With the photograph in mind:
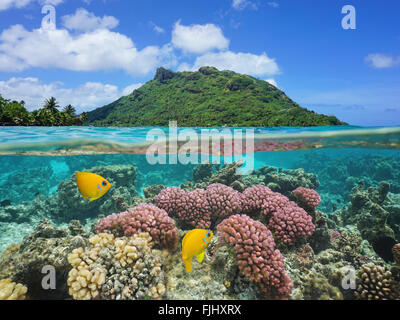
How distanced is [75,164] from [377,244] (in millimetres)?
20117

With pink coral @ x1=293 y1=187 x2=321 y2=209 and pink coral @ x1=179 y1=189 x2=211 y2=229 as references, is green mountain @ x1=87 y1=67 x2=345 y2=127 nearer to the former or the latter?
pink coral @ x1=293 y1=187 x2=321 y2=209

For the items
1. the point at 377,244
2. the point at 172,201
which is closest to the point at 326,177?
the point at 377,244

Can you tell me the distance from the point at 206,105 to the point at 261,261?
50703 millimetres

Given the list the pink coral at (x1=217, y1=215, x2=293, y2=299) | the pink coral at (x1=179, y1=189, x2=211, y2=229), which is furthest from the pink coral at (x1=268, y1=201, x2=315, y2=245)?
the pink coral at (x1=179, y1=189, x2=211, y2=229)

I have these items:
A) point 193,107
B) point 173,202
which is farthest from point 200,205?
point 193,107

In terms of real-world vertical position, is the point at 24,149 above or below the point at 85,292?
above

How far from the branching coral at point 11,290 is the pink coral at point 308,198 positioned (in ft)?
21.6

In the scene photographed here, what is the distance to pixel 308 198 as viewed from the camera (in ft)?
18.9

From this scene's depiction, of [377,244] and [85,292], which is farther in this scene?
[377,244]

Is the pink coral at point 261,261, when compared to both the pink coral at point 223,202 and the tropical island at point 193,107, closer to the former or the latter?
the pink coral at point 223,202

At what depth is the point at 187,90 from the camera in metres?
74.6

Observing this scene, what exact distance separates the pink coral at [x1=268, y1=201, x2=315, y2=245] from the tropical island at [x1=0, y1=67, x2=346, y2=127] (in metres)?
18.6

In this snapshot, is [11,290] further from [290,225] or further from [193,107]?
[193,107]
